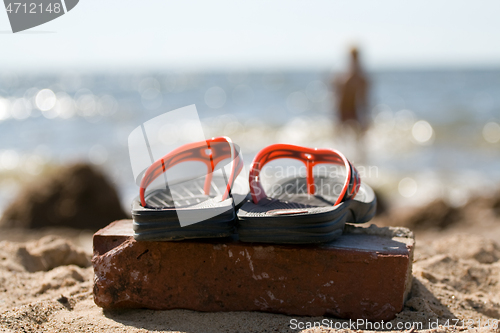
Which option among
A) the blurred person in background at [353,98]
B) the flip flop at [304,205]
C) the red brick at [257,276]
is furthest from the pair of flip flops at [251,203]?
the blurred person in background at [353,98]

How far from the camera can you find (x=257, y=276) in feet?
7.12

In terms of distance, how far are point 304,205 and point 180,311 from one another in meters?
0.84

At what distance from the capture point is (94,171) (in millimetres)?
5699

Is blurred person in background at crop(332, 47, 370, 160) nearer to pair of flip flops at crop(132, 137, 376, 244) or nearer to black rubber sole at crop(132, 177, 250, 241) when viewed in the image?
pair of flip flops at crop(132, 137, 376, 244)

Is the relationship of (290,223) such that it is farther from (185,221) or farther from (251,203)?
(185,221)

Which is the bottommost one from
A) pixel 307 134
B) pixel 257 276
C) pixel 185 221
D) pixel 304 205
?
pixel 307 134

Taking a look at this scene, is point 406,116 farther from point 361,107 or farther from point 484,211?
point 484,211

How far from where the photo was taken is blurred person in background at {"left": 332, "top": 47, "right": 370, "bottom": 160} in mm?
7203

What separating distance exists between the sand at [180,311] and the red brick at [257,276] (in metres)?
0.07

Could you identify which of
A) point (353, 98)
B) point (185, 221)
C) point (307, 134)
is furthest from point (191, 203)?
point (307, 134)

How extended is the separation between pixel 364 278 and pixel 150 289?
42.6 inches

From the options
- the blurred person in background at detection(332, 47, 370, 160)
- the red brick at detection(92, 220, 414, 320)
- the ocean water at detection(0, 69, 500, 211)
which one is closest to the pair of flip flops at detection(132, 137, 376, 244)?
the red brick at detection(92, 220, 414, 320)

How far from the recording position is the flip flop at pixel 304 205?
6.59 feet

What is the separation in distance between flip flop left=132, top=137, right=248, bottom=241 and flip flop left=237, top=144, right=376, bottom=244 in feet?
0.34
